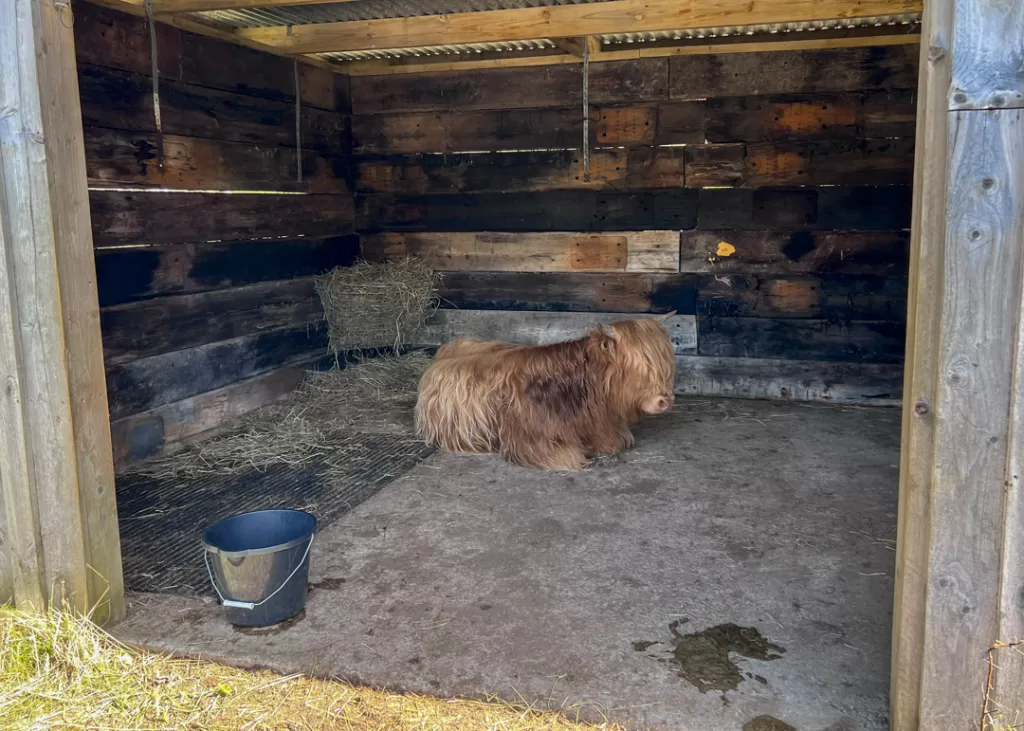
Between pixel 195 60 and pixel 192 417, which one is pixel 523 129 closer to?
pixel 195 60

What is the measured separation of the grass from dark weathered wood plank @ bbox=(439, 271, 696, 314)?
167 inches

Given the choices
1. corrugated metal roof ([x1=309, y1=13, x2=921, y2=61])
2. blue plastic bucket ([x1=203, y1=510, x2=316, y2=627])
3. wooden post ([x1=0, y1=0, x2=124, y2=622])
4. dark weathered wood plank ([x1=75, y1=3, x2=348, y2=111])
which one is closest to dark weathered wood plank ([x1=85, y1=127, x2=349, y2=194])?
dark weathered wood plank ([x1=75, y1=3, x2=348, y2=111])

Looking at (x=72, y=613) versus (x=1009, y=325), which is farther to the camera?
(x=72, y=613)

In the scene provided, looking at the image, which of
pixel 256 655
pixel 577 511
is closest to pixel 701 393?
pixel 577 511

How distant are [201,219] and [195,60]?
3.04 feet

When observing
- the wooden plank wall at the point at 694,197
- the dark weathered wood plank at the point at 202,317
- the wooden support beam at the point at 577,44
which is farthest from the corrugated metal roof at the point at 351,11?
the dark weathered wood plank at the point at 202,317

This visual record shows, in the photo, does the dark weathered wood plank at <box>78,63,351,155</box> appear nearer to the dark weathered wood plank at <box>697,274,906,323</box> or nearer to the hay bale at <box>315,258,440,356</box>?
the hay bale at <box>315,258,440,356</box>

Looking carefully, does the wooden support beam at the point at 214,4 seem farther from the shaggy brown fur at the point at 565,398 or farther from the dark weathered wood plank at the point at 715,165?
the dark weathered wood plank at the point at 715,165

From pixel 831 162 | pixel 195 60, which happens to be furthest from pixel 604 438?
pixel 195 60

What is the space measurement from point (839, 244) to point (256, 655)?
4710 mm

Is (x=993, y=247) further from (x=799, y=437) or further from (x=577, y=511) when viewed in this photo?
(x=799, y=437)

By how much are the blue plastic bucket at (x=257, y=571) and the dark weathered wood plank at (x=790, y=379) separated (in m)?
3.85

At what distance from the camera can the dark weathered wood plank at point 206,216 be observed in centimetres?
459

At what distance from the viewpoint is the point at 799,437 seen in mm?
5219
